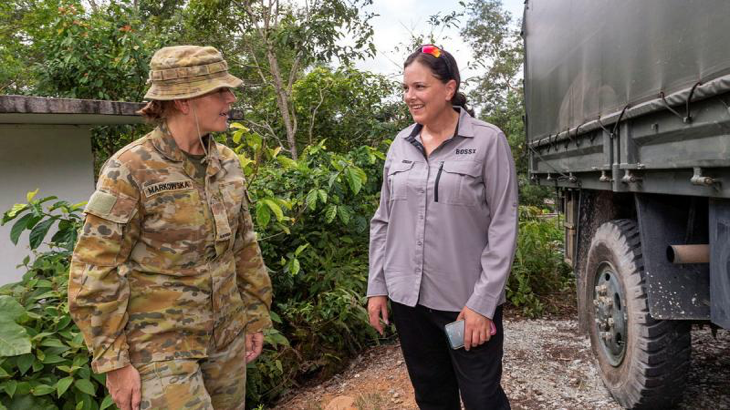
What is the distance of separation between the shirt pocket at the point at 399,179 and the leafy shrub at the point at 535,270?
3.54 metres

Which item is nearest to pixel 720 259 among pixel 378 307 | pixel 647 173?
pixel 647 173

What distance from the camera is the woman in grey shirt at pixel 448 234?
192 centimetres

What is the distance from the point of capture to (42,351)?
2.61 metres

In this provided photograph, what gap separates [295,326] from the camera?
4289mm

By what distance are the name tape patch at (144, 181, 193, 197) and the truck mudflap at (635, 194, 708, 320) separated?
6.60ft

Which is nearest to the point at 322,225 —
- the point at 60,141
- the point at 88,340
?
the point at 60,141

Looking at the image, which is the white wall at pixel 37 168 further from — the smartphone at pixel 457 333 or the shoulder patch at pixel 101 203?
the smartphone at pixel 457 333

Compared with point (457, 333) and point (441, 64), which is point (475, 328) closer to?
point (457, 333)

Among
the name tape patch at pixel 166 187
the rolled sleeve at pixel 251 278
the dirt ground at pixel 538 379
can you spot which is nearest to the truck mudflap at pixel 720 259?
the dirt ground at pixel 538 379

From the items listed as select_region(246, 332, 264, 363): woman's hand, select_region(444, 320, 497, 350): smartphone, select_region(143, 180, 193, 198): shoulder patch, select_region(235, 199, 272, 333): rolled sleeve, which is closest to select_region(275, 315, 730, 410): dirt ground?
select_region(246, 332, 264, 363): woman's hand

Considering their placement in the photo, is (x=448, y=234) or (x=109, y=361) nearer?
(x=109, y=361)

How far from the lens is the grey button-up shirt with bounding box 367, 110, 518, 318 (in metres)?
1.91

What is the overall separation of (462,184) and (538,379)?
7.59 feet

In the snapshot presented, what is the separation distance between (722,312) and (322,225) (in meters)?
3.45
